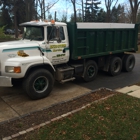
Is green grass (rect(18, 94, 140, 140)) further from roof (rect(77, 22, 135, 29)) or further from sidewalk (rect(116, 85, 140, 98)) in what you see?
roof (rect(77, 22, 135, 29))

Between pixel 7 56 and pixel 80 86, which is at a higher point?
pixel 7 56

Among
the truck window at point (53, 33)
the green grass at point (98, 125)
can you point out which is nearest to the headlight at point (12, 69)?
the truck window at point (53, 33)

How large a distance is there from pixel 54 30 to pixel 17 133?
12.1 feet

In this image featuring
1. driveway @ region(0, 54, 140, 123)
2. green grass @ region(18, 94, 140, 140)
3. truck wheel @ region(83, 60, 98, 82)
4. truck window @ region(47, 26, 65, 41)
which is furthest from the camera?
truck wheel @ region(83, 60, 98, 82)

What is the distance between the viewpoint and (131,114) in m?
4.40

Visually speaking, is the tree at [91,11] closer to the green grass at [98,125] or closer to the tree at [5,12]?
the tree at [5,12]

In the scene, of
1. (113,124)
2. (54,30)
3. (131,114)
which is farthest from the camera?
(54,30)

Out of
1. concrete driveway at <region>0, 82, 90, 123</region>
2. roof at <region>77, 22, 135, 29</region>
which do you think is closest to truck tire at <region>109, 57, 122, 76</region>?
roof at <region>77, 22, 135, 29</region>

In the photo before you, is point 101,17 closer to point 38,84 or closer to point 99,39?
point 99,39

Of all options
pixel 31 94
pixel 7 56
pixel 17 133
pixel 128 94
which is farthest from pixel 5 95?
pixel 128 94

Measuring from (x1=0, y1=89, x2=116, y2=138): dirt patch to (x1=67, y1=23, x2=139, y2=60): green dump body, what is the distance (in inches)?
74.8

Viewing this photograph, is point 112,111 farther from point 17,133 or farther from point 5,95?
point 5,95

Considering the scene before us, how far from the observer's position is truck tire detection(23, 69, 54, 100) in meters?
5.45

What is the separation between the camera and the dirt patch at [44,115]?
3.91 m
